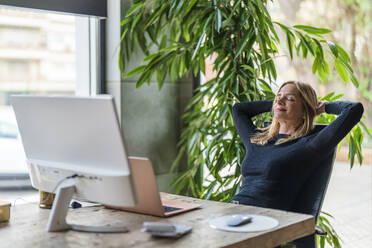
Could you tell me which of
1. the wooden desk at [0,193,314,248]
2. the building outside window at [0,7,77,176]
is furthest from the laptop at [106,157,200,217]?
the building outside window at [0,7,77,176]

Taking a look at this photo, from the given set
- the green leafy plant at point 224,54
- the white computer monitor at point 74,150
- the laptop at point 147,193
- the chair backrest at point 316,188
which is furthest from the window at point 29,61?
the chair backrest at point 316,188

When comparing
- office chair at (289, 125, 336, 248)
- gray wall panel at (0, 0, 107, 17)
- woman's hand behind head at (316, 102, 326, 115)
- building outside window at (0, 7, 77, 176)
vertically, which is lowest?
office chair at (289, 125, 336, 248)

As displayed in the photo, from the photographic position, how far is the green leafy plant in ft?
10.1

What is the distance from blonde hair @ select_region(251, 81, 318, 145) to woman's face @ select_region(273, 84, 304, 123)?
22 mm

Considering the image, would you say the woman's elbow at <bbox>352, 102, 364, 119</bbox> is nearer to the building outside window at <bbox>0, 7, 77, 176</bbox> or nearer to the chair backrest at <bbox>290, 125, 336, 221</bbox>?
the chair backrest at <bbox>290, 125, 336, 221</bbox>

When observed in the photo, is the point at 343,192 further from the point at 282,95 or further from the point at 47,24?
the point at 47,24

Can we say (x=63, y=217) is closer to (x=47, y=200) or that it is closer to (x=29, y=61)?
(x=47, y=200)

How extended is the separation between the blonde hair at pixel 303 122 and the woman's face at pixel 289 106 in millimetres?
22

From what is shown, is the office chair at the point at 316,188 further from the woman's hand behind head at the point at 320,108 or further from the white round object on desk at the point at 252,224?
the white round object on desk at the point at 252,224

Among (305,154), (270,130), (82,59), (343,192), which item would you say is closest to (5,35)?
(82,59)

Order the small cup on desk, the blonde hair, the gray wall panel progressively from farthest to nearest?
the gray wall panel → the blonde hair → the small cup on desk

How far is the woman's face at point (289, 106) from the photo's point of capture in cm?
274

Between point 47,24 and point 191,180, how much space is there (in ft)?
4.43

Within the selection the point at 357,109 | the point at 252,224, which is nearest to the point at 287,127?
the point at 357,109
